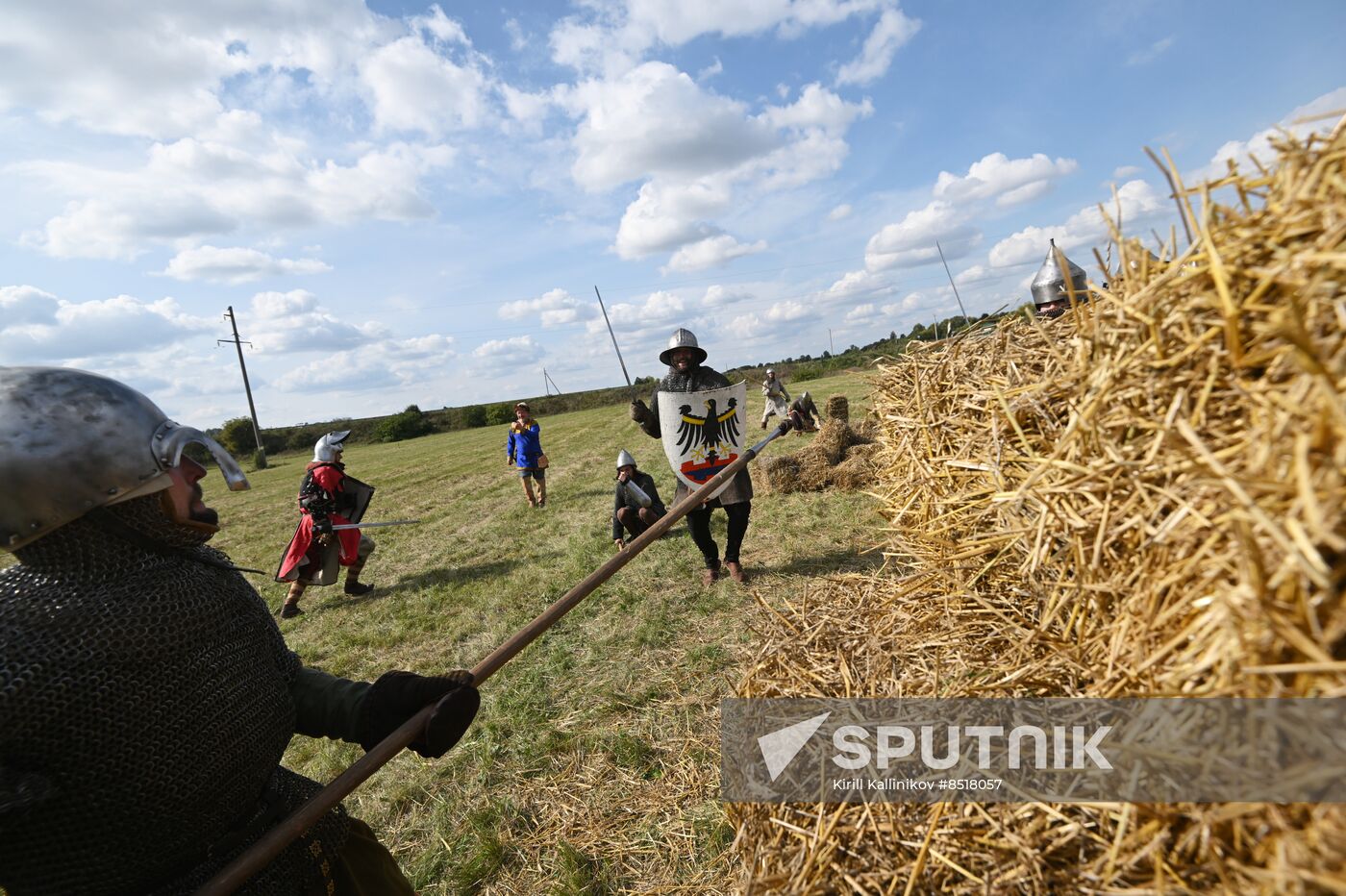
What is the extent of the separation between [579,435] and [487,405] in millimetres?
34591

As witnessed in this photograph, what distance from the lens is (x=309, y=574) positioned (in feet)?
23.6

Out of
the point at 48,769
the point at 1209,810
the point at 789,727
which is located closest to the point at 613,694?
the point at 789,727

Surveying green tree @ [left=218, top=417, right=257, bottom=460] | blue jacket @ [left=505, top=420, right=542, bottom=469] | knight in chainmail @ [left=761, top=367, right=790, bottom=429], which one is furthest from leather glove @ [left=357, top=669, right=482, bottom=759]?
green tree @ [left=218, top=417, right=257, bottom=460]

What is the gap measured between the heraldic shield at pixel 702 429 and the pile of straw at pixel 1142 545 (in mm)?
3550

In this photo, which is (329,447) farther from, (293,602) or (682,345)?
(682,345)

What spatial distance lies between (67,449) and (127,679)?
64 centimetres

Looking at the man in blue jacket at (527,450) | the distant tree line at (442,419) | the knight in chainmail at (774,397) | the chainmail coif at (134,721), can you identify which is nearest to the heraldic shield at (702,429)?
the chainmail coif at (134,721)

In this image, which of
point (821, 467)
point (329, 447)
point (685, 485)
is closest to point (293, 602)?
point (329, 447)

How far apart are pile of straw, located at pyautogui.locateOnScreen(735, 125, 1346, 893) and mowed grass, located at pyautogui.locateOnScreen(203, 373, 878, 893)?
46.9 inches

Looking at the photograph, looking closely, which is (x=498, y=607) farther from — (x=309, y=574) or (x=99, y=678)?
(x=99, y=678)

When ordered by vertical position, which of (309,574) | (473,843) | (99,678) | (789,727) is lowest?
(473,843)

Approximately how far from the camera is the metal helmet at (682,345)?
567cm

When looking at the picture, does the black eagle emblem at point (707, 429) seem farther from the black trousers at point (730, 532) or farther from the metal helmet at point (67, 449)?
the metal helmet at point (67, 449)

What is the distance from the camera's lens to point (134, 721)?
4.60ft
